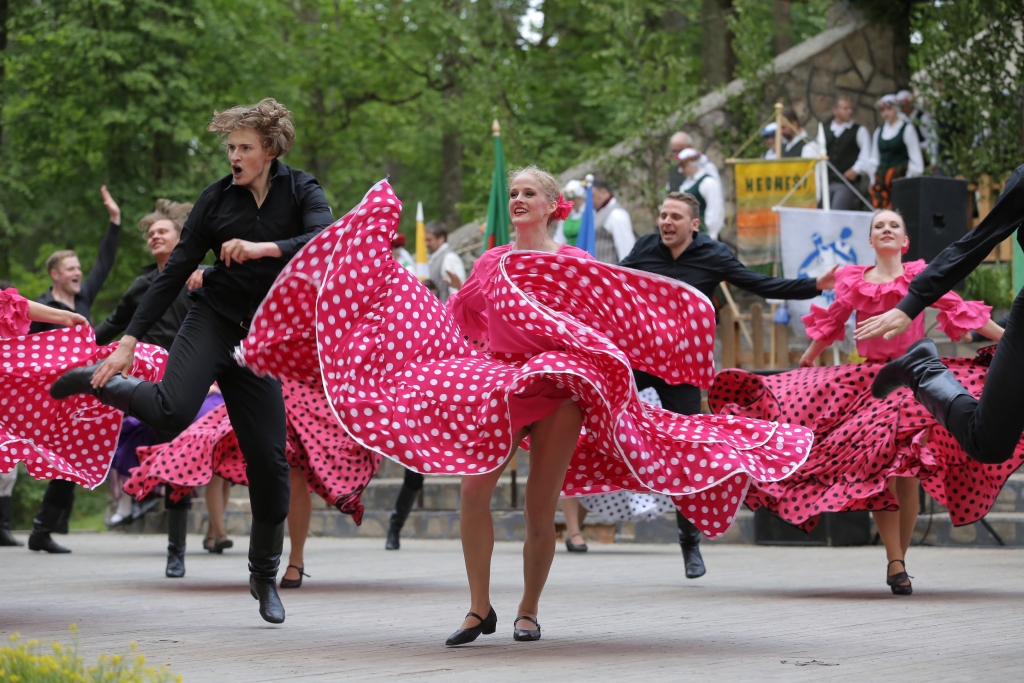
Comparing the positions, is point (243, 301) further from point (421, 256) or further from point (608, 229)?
point (421, 256)

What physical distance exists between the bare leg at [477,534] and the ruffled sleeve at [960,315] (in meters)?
3.08

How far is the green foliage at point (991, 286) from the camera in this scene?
13078 millimetres

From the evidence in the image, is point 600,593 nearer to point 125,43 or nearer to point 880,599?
point 880,599

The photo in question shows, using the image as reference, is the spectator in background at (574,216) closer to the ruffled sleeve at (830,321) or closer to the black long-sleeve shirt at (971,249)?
the ruffled sleeve at (830,321)

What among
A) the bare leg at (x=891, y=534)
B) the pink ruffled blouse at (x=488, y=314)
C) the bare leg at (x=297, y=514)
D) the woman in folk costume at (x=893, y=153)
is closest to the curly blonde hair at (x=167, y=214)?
the bare leg at (x=297, y=514)

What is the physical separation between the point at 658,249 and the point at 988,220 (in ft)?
12.5

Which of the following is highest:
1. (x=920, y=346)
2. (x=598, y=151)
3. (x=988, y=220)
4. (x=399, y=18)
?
(x=399, y=18)

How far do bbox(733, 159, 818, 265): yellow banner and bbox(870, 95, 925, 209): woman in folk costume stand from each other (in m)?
1.86

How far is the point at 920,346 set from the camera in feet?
18.2

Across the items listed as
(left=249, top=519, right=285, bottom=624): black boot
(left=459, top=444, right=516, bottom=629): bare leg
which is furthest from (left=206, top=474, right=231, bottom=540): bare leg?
(left=459, top=444, right=516, bottom=629): bare leg

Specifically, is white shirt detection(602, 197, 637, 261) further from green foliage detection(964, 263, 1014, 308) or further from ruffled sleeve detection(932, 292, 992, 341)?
ruffled sleeve detection(932, 292, 992, 341)

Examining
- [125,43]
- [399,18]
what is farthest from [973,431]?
[399,18]

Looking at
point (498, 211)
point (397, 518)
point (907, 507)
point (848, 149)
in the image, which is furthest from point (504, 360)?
point (848, 149)

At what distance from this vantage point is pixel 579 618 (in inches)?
245
